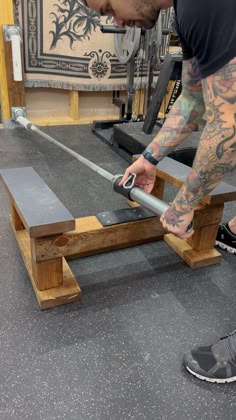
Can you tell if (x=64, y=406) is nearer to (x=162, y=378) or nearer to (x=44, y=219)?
(x=162, y=378)

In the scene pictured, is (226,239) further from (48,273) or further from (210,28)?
(210,28)

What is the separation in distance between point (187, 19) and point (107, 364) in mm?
968

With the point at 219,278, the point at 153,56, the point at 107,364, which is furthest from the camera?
the point at 153,56

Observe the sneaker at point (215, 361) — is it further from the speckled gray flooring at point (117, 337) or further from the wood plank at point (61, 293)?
the wood plank at point (61, 293)

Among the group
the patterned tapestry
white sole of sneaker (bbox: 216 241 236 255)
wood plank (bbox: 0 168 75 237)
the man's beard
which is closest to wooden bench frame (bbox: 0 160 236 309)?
wood plank (bbox: 0 168 75 237)

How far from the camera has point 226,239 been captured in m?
1.70

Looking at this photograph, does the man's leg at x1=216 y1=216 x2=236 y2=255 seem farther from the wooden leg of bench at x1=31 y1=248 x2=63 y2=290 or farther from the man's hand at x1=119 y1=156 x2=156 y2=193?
the wooden leg of bench at x1=31 y1=248 x2=63 y2=290

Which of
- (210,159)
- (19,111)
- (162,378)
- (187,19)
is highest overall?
(187,19)

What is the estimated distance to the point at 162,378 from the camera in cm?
108

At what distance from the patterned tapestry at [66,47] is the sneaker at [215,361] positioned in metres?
2.85

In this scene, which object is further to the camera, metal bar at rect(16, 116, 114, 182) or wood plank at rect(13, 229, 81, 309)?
metal bar at rect(16, 116, 114, 182)

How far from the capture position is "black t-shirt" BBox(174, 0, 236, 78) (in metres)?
0.73

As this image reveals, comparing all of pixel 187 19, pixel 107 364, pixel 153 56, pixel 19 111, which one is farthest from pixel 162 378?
pixel 19 111

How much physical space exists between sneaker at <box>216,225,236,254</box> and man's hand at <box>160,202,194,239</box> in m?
0.70
